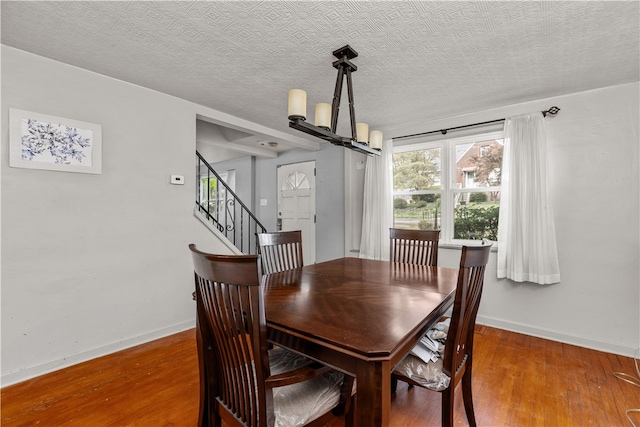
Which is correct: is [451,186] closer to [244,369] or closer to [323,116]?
[323,116]

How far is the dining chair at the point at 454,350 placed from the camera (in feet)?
4.07

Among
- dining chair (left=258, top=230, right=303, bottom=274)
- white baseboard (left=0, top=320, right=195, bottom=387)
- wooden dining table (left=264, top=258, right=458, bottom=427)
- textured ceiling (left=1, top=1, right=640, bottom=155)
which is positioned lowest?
white baseboard (left=0, top=320, right=195, bottom=387)

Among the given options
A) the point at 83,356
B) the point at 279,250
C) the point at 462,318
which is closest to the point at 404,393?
the point at 462,318

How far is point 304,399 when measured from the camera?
1.08 meters

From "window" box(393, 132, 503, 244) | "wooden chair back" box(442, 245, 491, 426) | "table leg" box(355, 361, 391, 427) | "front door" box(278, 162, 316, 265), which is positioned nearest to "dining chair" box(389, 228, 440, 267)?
"wooden chair back" box(442, 245, 491, 426)

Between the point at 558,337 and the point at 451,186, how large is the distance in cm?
177

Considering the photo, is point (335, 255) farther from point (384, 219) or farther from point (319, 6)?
point (319, 6)

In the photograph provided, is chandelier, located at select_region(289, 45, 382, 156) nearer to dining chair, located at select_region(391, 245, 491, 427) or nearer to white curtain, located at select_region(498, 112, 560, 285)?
dining chair, located at select_region(391, 245, 491, 427)

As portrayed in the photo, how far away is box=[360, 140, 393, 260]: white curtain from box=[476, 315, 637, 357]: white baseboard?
1.31 metres

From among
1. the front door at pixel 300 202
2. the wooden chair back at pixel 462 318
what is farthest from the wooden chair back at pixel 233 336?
the front door at pixel 300 202

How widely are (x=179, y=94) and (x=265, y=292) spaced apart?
2203 mm

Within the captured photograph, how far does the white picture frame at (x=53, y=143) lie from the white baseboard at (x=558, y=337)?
13.1 ft

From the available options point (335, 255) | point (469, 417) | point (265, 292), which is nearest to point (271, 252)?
point (265, 292)

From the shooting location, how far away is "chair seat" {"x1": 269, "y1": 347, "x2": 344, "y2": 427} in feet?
3.35
